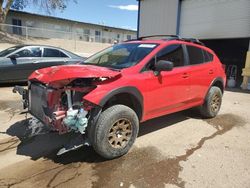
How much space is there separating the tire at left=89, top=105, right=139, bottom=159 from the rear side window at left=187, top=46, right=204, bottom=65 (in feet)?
6.70

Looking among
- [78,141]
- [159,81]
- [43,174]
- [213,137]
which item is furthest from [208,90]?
[43,174]

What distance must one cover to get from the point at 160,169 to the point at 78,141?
1.21m

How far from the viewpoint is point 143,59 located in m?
4.05

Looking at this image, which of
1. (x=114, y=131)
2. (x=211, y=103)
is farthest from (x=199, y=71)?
(x=114, y=131)

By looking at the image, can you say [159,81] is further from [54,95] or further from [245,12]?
[245,12]

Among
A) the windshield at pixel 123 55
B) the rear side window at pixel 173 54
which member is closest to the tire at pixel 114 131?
the windshield at pixel 123 55

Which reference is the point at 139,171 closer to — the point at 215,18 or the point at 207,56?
the point at 207,56

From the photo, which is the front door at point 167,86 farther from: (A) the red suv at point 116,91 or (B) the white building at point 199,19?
(B) the white building at point 199,19

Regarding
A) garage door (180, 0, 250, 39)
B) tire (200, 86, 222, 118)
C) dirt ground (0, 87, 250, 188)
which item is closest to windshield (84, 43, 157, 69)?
dirt ground (0, 87, 250, 188)

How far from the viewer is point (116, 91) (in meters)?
3.47

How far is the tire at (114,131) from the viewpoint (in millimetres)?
3328

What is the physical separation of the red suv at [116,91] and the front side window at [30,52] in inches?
183

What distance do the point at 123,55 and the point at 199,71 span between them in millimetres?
1742

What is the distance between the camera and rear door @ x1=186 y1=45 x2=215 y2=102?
4980 mm
